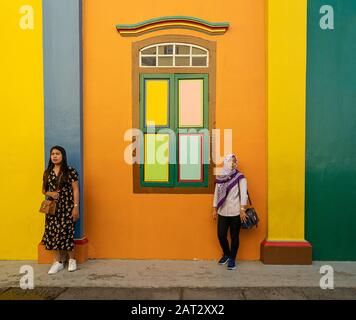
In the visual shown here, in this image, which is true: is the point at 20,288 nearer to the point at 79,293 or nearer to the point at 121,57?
the point at 79,293

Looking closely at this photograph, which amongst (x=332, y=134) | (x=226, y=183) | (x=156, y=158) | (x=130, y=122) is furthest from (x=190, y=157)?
(x=332, y=134)

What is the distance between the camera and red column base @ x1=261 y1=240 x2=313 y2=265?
5.65m

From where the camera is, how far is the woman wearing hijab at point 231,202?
18.1ft

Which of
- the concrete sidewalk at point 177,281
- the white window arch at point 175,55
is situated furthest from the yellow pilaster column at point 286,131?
the white window arch at point 175,55

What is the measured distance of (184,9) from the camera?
5.85m

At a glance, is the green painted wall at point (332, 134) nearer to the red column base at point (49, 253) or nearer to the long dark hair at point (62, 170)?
the red column base at point (49, 253)

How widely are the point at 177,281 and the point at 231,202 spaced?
1.31 m

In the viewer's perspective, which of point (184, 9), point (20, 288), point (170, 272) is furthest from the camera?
point (184, 9)

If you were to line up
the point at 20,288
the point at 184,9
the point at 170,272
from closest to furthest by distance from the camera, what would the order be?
the point at 20,288 < the point at 170,272 < the point at 184,9

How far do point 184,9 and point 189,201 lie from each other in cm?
284

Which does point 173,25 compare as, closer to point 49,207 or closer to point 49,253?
point 49,207

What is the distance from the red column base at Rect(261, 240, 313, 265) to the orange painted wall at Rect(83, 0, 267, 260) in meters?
0.27

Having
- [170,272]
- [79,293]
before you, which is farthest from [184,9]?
[79,293]
